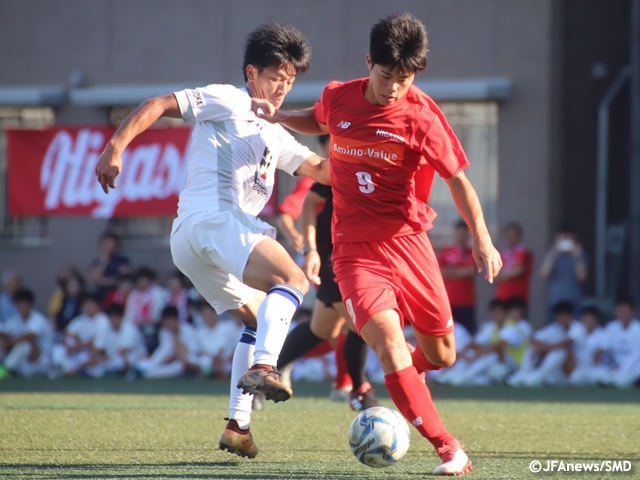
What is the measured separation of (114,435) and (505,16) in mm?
10687

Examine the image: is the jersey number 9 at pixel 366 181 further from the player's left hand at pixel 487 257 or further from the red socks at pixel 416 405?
the red socks at pixel 416 405

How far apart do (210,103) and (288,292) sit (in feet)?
3.74

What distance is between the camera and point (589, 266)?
1611 centimetres

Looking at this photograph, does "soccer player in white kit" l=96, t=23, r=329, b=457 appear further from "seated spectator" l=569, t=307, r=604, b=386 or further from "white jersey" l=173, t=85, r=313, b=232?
"seated spectator" l=569, t=307, r=604, b=386

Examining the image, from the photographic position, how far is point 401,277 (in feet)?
16.6

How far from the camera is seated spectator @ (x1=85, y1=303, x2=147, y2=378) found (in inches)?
545

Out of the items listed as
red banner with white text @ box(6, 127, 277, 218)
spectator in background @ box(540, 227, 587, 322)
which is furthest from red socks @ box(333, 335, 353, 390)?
red banner with white text @ box(6, 127, 277, 218)

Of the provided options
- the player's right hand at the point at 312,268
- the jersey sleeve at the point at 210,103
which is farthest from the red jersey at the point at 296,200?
the jersey sleeve at the point at 210,103

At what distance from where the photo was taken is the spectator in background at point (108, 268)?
14742 millimetres

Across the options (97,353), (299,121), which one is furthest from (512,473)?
(97,353)

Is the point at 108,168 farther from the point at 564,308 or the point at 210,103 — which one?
the point at 564,308

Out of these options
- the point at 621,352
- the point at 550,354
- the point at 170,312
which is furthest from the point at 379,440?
the point at 170,312

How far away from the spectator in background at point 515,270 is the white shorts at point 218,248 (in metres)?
7.85

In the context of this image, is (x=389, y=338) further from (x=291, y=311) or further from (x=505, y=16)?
(x=505, y=16)
